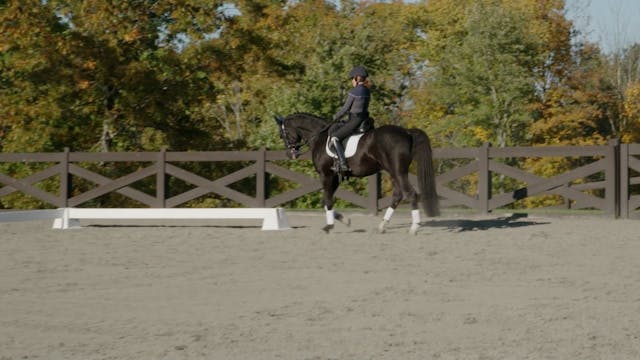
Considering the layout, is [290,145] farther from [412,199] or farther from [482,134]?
[482,134]

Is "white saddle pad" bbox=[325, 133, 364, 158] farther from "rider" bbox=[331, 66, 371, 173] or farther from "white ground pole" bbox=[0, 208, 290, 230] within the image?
"white ground pole" bbox=[0, 208, 290, 230]

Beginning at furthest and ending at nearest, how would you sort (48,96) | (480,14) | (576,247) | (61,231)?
(480,14)
(48,96)
(61,231)
(576,247)

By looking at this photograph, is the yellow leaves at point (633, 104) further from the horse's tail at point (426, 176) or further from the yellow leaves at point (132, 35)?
the horse's tail at point (426, 176)

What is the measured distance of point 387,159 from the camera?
16.7 metres

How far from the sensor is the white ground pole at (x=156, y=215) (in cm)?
1809

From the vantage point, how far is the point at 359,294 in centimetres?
952

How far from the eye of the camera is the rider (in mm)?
16203

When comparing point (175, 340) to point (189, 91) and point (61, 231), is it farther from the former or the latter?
point (189, 91)

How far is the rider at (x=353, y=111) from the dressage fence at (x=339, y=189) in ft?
15.2

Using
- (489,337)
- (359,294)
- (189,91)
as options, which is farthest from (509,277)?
(189,91)

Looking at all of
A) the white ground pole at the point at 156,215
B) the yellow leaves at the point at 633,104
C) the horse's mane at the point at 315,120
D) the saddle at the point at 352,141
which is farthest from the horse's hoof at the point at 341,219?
the yellow leaves at the point at 633,104

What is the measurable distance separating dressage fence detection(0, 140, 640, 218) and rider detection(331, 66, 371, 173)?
4.63 meters

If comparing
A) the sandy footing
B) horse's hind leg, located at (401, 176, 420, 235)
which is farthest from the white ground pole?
horse's hind leg, located at (401, 176, 420, 235)

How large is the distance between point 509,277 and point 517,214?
10439 mm
